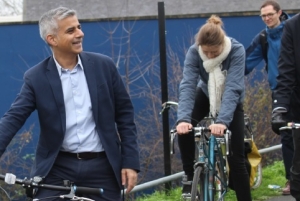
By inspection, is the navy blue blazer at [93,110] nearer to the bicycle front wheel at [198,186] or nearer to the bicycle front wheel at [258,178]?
the bicycle front wheel at [198,186]

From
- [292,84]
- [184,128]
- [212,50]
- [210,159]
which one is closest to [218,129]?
[184,128]

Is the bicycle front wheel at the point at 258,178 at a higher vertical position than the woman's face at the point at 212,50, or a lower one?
lower

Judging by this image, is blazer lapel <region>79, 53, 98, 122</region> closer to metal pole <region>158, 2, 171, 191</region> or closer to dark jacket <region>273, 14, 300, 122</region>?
dark jacket <region>273, 14, 300, 122</region>

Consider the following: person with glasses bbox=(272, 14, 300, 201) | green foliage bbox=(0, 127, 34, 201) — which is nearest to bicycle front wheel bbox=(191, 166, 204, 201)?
person with glasses bbox=(272, 14, 300, 201)

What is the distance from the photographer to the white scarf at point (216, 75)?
283 inches

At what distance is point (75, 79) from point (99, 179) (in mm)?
629

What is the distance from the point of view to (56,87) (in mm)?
4918

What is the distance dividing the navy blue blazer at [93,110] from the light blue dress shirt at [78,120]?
39mm

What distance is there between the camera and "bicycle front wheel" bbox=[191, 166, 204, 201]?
669 cm

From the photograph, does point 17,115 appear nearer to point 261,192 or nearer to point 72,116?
point 72,116

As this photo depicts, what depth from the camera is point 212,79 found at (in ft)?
23.8

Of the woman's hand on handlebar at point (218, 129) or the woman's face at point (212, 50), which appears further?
the woman's face at point (212, 50)

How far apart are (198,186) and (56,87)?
2.33 m

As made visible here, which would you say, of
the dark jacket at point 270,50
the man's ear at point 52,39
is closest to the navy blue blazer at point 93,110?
the man's ear at point 52,39
